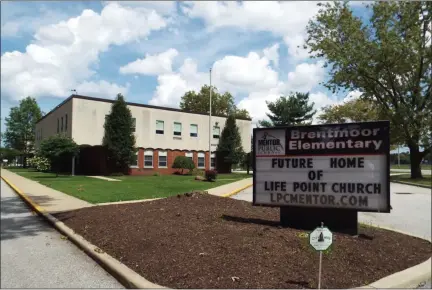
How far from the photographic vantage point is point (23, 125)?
7875cm

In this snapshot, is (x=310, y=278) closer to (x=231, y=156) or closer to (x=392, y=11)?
(x=392, y=11)

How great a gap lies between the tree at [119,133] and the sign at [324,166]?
84.9ft

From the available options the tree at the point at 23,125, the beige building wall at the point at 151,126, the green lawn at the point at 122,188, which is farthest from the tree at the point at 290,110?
the tree at the point at 23,125

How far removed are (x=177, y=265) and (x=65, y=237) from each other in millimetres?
3637

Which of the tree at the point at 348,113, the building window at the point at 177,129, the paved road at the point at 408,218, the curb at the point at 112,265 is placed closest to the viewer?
the curb at the point at 112,265

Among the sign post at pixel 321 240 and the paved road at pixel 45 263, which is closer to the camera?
the sign post at pixel 321 240

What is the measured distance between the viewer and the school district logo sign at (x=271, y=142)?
287 inches

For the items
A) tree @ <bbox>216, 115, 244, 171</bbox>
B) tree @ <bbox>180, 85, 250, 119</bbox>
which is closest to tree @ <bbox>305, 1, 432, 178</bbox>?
tree @ <bbox>216, 115, 244, 171</bbox>

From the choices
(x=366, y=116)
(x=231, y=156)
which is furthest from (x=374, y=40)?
(x=366, y=116)

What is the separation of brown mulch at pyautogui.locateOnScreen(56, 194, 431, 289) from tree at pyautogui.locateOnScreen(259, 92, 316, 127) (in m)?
39.4

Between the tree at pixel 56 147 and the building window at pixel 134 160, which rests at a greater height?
the tree at pixel 56 147

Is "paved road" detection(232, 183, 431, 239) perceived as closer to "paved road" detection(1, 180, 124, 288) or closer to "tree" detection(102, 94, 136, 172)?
"paved road" detection(1, 180, 124, 288)

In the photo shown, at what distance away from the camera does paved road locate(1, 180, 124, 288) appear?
5.18 meters

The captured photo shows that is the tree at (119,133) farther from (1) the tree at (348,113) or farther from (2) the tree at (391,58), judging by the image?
(1) the tree at (348,113)
